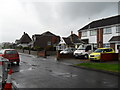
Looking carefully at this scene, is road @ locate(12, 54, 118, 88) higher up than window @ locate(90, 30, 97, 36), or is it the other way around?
window @ locate(90, 30, 97, 36)

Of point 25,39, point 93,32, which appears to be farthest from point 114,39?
point 25,39

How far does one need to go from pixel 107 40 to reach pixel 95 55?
11268 millimetres

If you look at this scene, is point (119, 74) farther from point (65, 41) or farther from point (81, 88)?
point (65, 41)

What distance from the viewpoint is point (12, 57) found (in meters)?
14.5

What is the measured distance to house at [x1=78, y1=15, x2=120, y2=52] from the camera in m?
24.8

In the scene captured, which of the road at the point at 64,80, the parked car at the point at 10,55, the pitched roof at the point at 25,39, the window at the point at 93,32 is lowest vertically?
the road at the point at 64,80

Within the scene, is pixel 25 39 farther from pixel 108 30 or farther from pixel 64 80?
pixel 64 80

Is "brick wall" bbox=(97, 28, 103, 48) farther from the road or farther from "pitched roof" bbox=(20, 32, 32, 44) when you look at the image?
"pitched roof" bbox=(20, 32, 32, 44)

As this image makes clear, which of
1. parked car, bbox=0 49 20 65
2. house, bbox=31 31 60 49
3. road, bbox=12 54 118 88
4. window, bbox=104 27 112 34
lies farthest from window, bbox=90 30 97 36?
house, bbox=31 31 60 49

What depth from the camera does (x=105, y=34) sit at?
89.2 ft

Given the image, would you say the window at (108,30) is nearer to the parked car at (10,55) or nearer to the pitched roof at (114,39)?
the pitched roof at (114,39)

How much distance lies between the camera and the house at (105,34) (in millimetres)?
24828

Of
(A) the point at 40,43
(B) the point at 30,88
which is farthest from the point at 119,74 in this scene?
(A) the point at 40,43

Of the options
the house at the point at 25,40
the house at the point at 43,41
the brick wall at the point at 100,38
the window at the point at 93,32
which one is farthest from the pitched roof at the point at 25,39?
the brick wall at the point at 100,38
